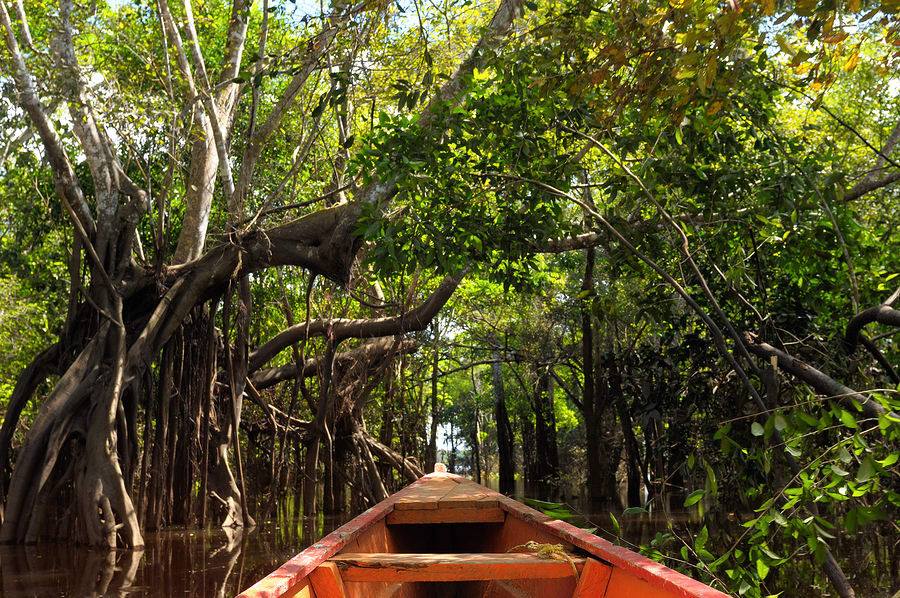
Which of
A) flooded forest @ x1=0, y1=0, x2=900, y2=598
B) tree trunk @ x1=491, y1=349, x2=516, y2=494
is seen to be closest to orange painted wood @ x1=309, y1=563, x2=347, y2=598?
flooded forest @ x1=0, y1=0, x2=900, y2=598

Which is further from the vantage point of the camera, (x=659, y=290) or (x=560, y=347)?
(x=560, y=347)

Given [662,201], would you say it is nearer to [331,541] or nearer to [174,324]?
[331,541]

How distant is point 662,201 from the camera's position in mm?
5098

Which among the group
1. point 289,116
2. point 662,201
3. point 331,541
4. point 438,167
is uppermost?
point 289,116

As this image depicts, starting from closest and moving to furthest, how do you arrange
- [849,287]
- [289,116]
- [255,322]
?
[849,287] < [289,116] < [255,322]

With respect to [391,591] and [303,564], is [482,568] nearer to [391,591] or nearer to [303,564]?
[303,564]

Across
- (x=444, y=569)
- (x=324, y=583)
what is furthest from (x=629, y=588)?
(x=324, y=583)

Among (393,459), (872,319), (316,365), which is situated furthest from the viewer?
(393,459)

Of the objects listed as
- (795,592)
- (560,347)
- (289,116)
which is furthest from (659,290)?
(560,347)

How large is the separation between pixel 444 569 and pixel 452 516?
1.77 m

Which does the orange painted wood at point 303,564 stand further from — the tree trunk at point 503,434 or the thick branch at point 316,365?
the tree trunk at point 503,434

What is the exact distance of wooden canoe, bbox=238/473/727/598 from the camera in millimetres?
2289

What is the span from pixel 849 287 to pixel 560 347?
1249 centimetres

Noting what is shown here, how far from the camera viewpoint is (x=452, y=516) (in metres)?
4.36
